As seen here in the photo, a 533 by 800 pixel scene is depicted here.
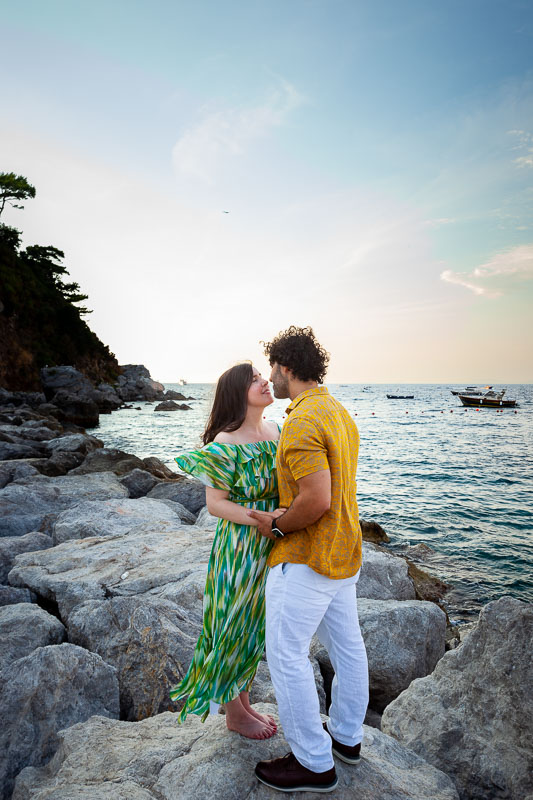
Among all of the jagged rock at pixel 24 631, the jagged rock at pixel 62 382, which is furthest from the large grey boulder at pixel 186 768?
the jagged rock at pixel 62 382

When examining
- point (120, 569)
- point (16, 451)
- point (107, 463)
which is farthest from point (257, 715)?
point (16, 451)

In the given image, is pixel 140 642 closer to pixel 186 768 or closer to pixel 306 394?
pixel 186 768

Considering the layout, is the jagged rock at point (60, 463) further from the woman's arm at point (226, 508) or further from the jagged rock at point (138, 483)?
the woman's arm at point (226, 508)

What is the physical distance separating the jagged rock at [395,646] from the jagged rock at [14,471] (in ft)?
31.6

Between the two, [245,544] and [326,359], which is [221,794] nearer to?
[245,544]

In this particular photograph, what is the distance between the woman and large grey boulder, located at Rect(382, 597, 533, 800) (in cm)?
127

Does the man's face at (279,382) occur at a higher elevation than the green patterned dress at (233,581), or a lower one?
higher

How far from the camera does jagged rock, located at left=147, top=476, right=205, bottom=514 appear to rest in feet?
35.2

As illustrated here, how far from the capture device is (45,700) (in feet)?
10.3

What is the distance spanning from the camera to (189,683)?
263cm

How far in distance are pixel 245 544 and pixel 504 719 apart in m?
2.10

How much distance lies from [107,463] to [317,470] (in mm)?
12584

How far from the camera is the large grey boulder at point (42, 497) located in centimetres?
798

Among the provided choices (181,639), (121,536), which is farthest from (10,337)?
(181,639)
